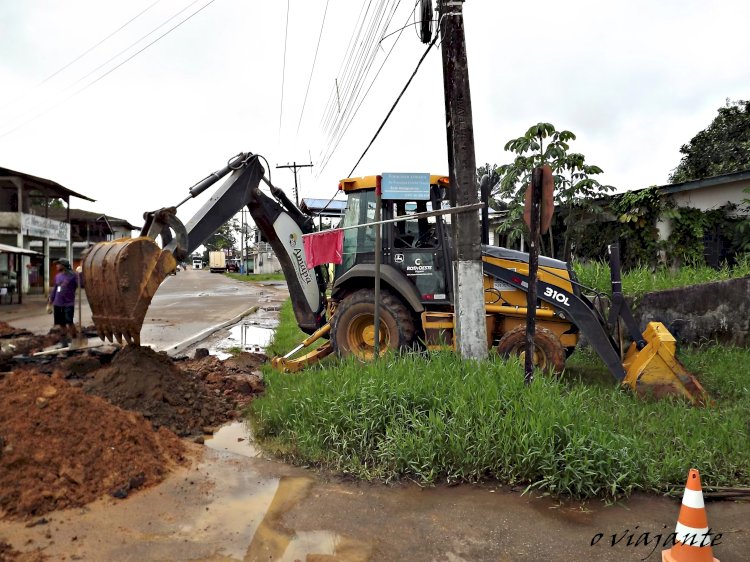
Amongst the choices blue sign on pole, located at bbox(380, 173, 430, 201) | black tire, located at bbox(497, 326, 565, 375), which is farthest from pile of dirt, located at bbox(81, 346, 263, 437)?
black tire, located at bbox(497, 326, 565, 375)

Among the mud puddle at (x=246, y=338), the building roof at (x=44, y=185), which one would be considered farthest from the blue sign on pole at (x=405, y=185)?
the building roof at (x=44, y=185)

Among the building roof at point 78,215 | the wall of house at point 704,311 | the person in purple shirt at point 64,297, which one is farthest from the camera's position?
the building roof at point 78,215

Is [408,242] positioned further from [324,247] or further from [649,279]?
[649,279]

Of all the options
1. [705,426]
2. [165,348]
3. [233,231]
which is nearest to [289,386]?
[705,426]

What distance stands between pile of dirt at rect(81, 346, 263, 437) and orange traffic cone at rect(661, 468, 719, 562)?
14.1 ft

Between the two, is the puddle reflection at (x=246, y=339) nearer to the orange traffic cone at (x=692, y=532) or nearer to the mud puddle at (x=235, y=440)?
the mud puddle at (x=235, y=440)

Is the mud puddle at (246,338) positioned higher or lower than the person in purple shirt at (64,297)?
lower

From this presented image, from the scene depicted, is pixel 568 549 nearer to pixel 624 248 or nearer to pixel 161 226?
pixel 161 226

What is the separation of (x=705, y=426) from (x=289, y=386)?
412 cm

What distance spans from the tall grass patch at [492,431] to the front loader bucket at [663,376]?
0.63 feet

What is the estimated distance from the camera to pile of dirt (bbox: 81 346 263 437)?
5.62m

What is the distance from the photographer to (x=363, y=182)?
744 centimetres

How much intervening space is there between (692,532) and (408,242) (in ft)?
15.9

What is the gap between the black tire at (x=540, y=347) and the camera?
20.7 feet
